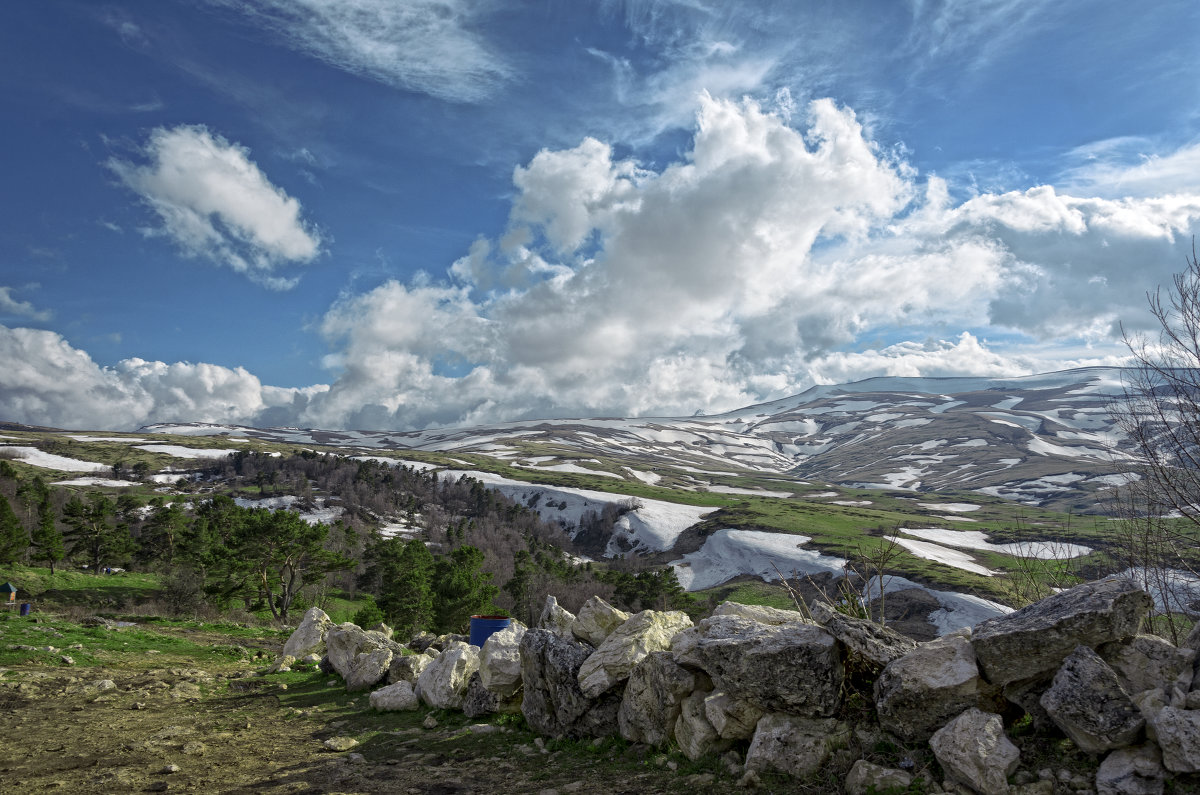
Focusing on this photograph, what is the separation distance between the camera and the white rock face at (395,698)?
1731 centimetres

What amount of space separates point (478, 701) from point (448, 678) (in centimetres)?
143

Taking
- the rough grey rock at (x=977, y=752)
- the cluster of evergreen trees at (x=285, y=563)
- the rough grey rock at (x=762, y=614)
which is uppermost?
the rough grey rock at (x=762, y=614)

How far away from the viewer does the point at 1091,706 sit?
8.12m

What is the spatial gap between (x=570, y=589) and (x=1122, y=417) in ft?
267

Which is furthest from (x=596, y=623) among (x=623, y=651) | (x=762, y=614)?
(x=762, y=614)

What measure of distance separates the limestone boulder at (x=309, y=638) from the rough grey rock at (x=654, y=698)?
16731 mm

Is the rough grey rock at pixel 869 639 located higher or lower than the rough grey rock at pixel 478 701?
higher

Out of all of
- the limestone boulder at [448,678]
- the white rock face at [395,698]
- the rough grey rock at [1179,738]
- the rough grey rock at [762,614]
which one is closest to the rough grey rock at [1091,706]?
the rough grey rock at [1179,738]

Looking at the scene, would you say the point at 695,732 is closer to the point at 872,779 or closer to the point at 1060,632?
the point at 872,779

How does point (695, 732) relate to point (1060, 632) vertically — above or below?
below

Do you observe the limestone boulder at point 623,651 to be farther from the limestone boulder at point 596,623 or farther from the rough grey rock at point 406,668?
the rough grey rock at point 406,668

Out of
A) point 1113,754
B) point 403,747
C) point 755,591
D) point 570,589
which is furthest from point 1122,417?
point 755,591

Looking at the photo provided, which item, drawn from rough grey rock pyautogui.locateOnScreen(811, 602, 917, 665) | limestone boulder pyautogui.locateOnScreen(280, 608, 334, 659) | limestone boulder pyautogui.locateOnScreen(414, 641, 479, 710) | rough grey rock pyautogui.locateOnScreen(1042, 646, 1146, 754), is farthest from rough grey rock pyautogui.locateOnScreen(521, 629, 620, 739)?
limestone boulder pyautogui.locateOnScreen(280, 608, 334, 659)

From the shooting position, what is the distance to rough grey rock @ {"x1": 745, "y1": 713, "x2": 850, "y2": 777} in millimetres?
9898
